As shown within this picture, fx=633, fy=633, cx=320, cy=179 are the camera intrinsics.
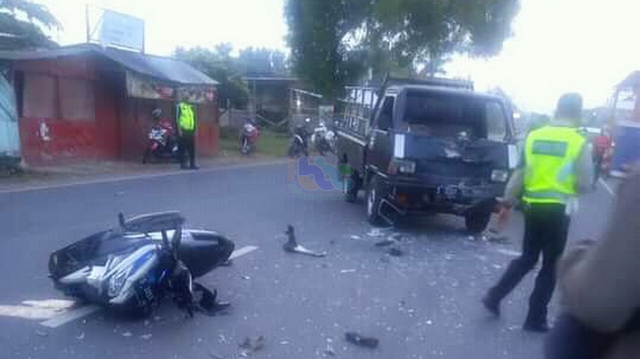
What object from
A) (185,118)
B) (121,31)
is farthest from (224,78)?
(185,118)

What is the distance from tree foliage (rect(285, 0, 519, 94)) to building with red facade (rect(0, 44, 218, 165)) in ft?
36.4

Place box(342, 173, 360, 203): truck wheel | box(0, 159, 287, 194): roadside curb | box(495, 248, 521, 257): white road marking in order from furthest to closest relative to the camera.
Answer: box(342, 173, 360, 203): truck wheel
box(0, 159, 287, 194): roadside curb
box(495, 248, 521, 257): white road marking

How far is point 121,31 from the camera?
18266 millimetres

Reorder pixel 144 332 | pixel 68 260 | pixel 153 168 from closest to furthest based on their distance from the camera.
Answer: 1. pixel 144 332
2. pixel 68 260
3. pixel 153 168

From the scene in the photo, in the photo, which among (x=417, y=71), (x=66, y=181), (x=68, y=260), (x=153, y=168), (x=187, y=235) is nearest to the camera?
(x=68, y=260)

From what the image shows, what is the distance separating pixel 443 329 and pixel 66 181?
34.5ft

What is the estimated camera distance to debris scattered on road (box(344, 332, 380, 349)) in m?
4.70

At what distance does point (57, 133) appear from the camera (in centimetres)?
1589

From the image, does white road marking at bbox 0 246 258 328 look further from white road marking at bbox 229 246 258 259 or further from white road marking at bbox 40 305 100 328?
white road marking at bbox 229 246 258 259

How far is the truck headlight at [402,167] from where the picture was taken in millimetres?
8664

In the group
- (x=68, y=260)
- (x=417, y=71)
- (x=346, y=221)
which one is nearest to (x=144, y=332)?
(x=68, y=260)

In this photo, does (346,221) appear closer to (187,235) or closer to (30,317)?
(187,235)

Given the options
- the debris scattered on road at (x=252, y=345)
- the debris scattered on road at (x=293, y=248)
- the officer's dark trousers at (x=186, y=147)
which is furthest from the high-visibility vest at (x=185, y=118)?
the debris scattered on road at (x=252, y=345)

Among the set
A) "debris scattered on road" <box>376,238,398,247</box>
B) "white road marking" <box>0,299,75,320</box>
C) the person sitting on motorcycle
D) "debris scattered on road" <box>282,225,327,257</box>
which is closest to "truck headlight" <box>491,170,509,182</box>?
"debris scattered on road" <box>376,238,398,247</box>
